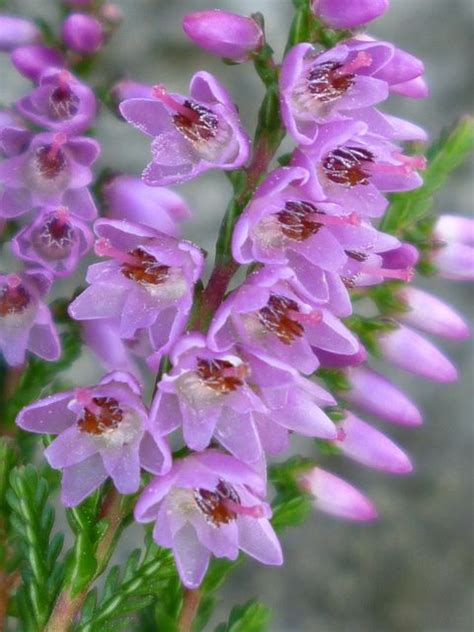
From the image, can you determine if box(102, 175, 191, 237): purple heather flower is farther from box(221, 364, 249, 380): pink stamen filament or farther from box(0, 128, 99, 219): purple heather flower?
box(221, 364, 249, 380): pink stamen filament

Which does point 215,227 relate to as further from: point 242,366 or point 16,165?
point 242,366

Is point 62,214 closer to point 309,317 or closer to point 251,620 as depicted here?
point 309,317

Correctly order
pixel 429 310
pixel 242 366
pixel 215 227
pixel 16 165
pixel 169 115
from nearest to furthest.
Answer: pixel 242 366
pixel 169 115
pixel 16 165
pixel 429 310
pixel 215 227

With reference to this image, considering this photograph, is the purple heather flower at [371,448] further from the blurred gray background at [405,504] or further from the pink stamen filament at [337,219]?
the blurred gray background at [405,504]

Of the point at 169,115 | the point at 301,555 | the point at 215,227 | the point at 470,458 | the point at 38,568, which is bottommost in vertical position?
the point at 301,555

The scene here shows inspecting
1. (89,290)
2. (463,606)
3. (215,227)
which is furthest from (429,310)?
(463,606)

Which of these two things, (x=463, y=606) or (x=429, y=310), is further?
(x=463, y=606)

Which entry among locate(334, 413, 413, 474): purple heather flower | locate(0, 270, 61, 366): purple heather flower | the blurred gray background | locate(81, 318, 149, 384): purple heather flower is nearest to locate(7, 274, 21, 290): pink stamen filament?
locate(0, 270, 61, 366): purple heather flower

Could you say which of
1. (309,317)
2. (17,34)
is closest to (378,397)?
(309,317)
